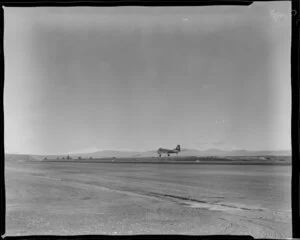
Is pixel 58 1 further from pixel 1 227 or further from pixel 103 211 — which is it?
pixel 103 211

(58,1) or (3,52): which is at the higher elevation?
(58,1)

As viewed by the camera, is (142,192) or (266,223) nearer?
(266,223)

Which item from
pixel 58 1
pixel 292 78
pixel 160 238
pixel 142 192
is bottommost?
pixel 142 192

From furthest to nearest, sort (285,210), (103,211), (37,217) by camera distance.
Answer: (285,210) → (103,211) → (37,217)

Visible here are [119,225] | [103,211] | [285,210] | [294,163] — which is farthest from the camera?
[285,210]

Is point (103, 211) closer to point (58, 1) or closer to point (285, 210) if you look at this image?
point (285, 210)

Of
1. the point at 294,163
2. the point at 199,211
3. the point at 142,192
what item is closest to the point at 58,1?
the point at 294,163

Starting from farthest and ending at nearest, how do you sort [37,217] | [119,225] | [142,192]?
[142,192] → [37,217] → [119,225]

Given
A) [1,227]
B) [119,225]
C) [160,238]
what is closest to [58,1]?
[1,227]

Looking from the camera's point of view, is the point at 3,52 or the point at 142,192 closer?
the point at 3,52
